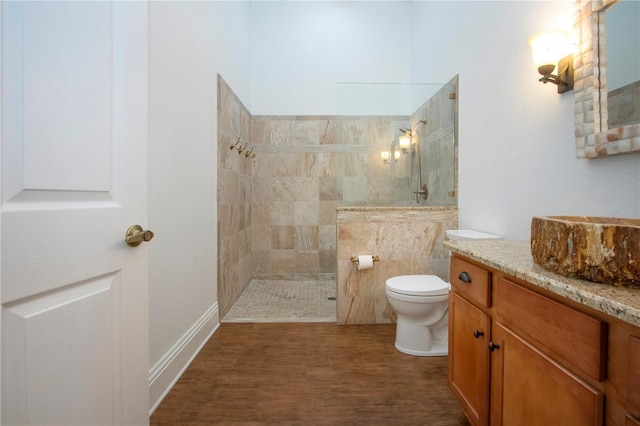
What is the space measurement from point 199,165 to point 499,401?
2.06m

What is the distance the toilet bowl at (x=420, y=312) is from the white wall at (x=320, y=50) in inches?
103

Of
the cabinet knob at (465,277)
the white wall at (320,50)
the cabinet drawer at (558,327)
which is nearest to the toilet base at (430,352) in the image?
the cabinet knob at (465,277)

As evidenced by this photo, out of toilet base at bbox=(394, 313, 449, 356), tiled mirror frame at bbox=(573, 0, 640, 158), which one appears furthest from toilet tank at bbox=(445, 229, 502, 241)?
tiled mirror frame at bbox=(573, 0, 640, 158)

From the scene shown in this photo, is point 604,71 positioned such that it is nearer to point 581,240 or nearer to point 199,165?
point 581,240

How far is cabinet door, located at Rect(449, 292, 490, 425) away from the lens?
1.08 metres

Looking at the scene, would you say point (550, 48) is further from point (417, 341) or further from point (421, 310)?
point (417, 341)

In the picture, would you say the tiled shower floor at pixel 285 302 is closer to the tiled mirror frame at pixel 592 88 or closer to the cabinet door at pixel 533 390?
the cabinet door at pixel 533 390

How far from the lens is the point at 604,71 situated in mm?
1120

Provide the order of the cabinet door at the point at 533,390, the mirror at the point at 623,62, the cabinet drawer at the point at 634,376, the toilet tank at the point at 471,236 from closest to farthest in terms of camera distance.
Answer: the cabinet drawer at the point at 634,376 → the cabinet door at the point at 533,390 → the mirror at the point at 623,62 → the toilet tank at the point at 471,236

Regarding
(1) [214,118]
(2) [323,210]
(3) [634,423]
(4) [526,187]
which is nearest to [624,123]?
(4) [526,187]

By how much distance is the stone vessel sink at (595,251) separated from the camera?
0.64 meters

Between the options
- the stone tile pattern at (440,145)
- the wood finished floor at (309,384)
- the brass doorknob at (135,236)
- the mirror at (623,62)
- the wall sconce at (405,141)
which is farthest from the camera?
the wall sconce at (405,141)

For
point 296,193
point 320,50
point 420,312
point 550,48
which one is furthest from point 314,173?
point 550,48

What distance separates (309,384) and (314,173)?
2594 millimetres
